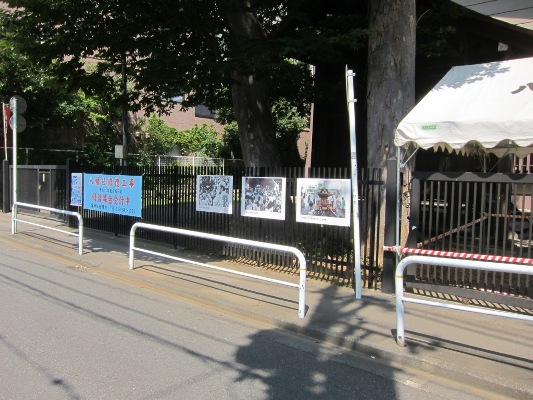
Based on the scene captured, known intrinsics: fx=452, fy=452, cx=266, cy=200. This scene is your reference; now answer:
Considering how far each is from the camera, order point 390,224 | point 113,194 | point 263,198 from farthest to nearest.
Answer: point 113,194 → point 263,198 → point 390,224

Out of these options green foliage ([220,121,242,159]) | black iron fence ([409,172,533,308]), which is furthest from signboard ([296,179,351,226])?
green foliage ([220,121,242,159])

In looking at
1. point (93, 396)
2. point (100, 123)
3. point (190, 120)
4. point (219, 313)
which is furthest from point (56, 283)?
point (190, 120)

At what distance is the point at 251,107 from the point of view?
32.5ft

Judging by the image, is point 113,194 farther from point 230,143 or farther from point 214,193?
point 230,143

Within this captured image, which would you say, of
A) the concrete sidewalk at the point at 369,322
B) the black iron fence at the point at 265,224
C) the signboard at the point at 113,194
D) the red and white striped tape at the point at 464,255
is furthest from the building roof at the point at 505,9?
the signboard at the point at 113,194

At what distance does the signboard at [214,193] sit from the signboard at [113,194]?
1.80 meters

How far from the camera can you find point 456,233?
251 inches

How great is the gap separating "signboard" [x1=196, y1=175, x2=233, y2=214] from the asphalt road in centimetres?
275

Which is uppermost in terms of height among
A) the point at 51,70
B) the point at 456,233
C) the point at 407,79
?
the point at 51,70

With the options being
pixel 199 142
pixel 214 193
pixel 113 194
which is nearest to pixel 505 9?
pixel 214 193

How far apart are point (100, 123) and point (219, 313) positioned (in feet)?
73.6

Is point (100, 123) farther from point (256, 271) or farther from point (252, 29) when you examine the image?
point (256, 271)

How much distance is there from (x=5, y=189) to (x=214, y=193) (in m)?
10.6

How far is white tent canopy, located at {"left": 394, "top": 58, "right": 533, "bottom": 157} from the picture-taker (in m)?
5.77
